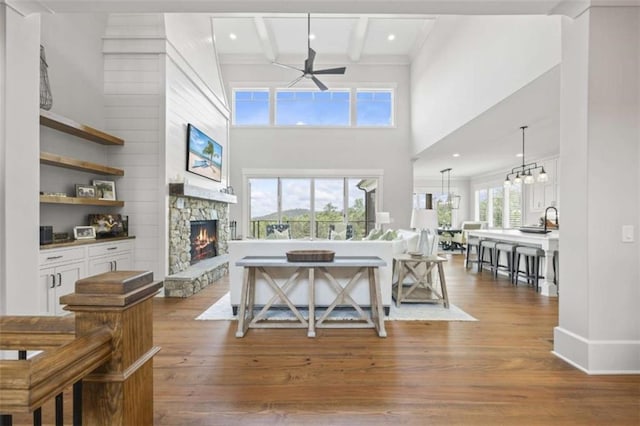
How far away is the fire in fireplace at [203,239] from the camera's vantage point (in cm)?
568

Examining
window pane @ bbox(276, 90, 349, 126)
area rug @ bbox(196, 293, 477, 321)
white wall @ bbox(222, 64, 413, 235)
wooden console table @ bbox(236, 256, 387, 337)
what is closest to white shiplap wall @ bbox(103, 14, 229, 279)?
area rug @ bbox(196, 293, 477, 321)

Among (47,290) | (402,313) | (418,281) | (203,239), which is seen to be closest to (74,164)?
(47,290)

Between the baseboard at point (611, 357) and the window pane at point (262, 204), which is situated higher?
the window pane at point (262, 204)

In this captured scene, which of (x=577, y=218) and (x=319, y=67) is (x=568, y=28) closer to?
(x=577, y=218)

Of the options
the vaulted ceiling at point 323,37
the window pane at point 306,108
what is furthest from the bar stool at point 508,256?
the window pane at point 306,108

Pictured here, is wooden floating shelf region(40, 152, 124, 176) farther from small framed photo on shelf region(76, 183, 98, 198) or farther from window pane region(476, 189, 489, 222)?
window pane region(476, 189, 489, 222)

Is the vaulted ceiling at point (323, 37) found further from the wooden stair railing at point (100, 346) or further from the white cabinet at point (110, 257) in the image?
the wooden stair railing at point (100, 346)

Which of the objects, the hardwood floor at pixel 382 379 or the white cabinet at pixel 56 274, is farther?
the white cabinet at pixel 56 274

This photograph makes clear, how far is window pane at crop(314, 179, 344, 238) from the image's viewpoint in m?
8.62

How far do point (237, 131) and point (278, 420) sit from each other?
7.68m

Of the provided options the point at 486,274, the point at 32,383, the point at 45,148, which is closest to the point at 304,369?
the point at 32,383

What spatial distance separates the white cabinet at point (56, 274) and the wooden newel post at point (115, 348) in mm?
3063

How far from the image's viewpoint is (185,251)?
5035 millimetres

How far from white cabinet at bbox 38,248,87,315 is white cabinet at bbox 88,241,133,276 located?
0.16 m
